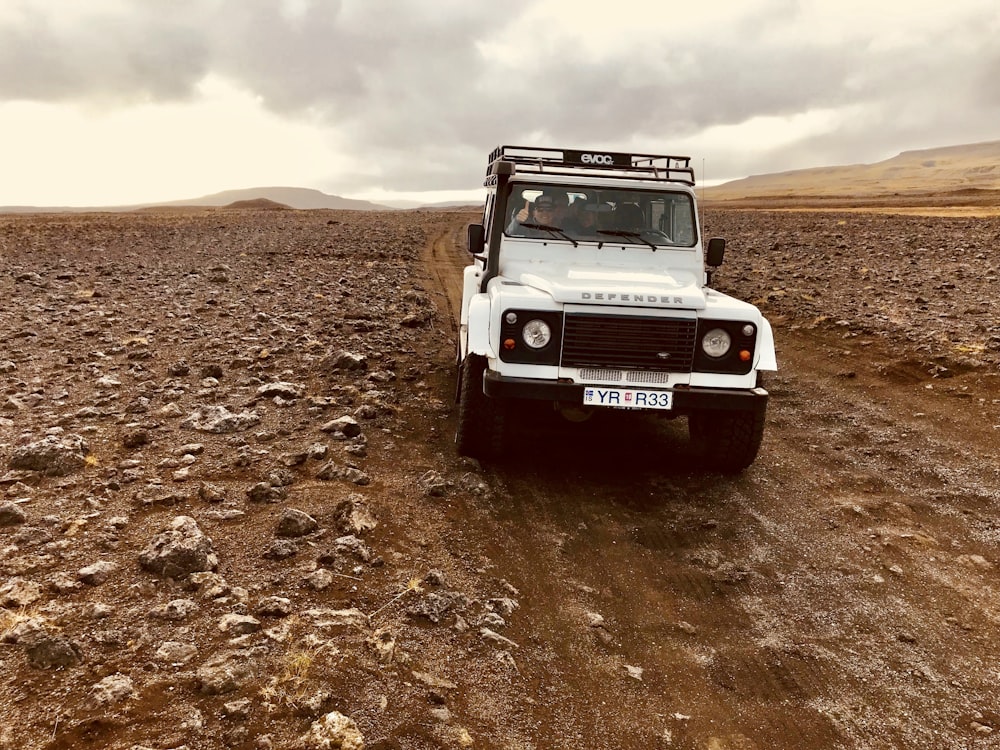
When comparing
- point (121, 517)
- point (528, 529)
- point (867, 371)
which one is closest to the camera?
point (121, 517)

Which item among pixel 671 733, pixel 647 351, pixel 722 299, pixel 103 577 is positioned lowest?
pixel 671 733

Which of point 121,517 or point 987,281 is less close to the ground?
point 987,281

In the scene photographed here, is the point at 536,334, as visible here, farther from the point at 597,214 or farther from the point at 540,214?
the point at 597,214

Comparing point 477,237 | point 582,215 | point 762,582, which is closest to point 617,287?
point 582,215

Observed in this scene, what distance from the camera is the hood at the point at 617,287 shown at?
4836 mm

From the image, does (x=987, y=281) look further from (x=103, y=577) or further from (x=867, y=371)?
(x=103, y=577)

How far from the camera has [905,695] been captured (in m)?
3.03

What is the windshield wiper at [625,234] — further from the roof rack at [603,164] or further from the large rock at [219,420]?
the large rock at [219,420]

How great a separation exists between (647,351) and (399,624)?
2.65 metres

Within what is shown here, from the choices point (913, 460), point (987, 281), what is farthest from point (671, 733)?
point (987, 281)

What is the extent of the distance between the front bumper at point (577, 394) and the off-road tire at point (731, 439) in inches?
12.0

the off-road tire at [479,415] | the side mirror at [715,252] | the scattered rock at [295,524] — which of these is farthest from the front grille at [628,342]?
the scattered rock at [295,524]

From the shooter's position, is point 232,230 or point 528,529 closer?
point 528,529

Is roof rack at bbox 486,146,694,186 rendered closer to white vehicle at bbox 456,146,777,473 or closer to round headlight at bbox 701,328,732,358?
white vehicle at bbox 456,146,777,473
